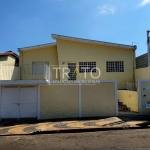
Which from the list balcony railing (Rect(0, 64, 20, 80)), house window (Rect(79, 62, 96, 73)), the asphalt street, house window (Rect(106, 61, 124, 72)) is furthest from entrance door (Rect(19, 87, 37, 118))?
house window (Rect(106, 61, 124, 72))

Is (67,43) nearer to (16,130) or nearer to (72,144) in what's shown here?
(16,130)

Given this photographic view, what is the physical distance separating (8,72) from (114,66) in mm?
9098

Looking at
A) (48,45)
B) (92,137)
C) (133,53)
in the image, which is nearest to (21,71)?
(48,45)

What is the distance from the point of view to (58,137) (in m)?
6.94

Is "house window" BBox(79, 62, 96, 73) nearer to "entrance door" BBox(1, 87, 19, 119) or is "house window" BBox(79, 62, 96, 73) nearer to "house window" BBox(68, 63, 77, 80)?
"house window" BBox(68, 63, 77, 80)

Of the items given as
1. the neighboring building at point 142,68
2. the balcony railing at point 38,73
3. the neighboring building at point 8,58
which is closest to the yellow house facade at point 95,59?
the neighboring building at point 142,68

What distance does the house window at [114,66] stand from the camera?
15461mm

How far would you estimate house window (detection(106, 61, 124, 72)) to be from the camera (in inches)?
609

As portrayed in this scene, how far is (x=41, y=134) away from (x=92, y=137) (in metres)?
2.31

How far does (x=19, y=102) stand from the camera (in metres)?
10.6

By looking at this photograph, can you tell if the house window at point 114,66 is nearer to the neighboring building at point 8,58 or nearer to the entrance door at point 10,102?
the entrance door at point 10,102

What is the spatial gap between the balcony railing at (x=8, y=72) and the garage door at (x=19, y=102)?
0.80 metres

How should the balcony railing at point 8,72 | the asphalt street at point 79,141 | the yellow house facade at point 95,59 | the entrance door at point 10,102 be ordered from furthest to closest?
the yellow house facade at point 95,59 → the balcony railing at point 8,72 → the entrance door at point 10,102 → the asphalt street at point 79,141

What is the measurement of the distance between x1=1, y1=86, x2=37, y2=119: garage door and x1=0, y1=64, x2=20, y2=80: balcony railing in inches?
31.6
